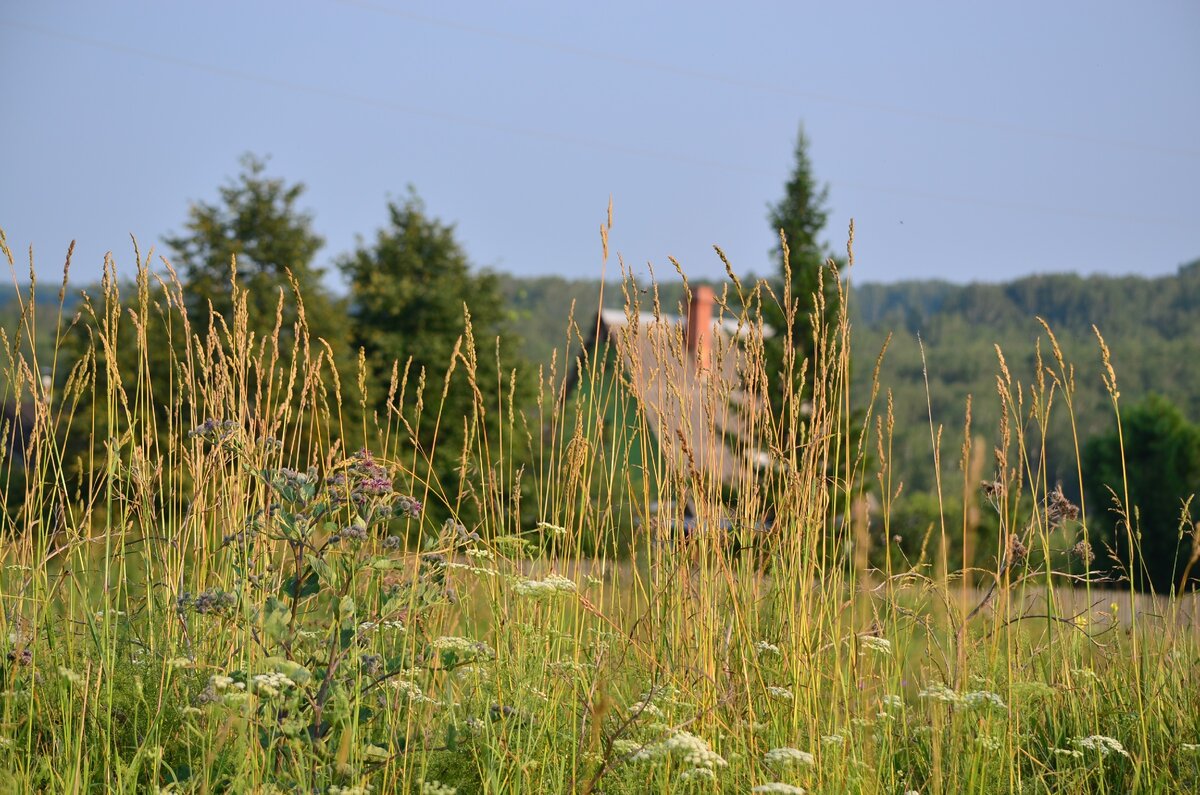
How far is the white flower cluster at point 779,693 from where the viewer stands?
7.03ft

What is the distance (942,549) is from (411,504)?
1.13m

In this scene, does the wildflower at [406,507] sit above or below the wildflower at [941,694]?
above

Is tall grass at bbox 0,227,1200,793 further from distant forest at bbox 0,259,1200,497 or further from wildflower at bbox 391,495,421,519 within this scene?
distant forest at bbox 0,259,1200,497

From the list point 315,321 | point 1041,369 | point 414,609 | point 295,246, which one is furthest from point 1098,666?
point 295,246

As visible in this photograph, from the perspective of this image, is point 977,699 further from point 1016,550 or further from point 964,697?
point 1016,550

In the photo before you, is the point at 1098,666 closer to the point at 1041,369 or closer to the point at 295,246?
the point at 1041,369

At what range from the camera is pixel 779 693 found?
2.16m

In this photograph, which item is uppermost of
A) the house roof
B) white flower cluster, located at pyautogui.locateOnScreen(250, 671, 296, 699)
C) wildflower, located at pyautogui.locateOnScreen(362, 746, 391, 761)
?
the house roof

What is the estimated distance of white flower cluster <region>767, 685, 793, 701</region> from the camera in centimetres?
214

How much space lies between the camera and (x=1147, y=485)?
23.2m

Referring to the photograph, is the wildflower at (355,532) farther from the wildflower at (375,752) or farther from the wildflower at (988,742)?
the wildflower at (988,742)

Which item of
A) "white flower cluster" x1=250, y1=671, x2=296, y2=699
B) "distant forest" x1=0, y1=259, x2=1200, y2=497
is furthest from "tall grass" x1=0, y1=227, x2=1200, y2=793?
"distant forest" x1=0, y1=259, x2=1200, y2=497

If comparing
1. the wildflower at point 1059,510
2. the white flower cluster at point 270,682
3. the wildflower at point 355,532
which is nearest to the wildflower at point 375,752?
the white flower cluster at point 270,682

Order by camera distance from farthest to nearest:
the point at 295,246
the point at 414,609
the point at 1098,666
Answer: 1. the point at 295,246
2. the point at 1098,666
3. the point at 414,609
